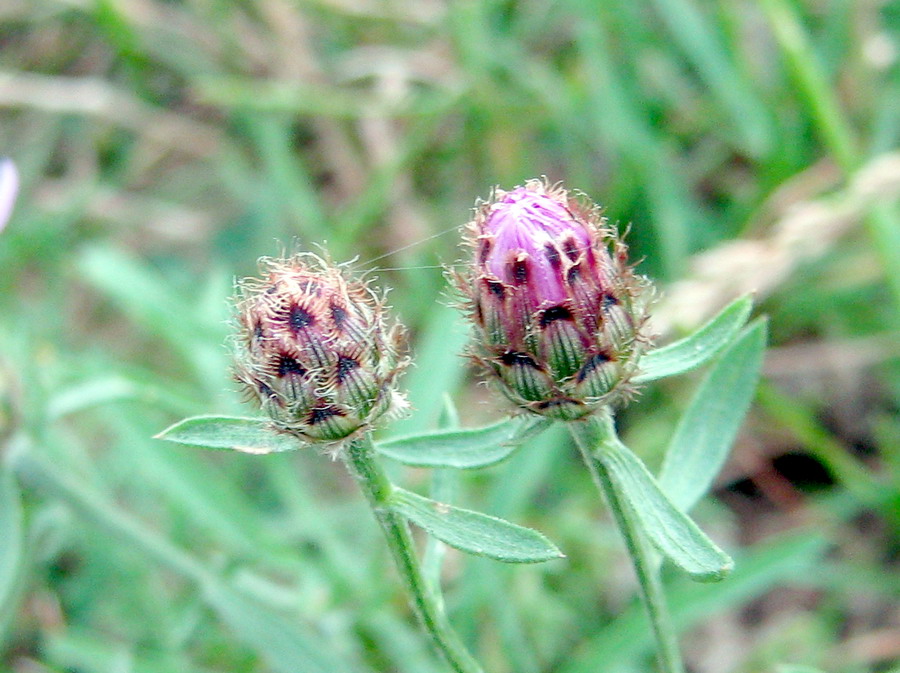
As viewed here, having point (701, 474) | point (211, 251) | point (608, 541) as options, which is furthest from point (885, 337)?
point (211, 251)

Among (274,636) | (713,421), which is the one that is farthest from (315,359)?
(274,636)

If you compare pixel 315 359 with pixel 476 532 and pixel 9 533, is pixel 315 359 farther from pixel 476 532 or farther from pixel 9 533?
pixel 9 533

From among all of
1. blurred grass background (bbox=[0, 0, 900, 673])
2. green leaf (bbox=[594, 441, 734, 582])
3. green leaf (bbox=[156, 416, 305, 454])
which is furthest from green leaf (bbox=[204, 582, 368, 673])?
green leaf (bbox=[594, 441, 734, 582])

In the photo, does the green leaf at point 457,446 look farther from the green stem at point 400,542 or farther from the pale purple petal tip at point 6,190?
the pale purple petal tip at point 6,190

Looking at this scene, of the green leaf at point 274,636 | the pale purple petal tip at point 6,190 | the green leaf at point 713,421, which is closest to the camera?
the green leaf at point 713,421

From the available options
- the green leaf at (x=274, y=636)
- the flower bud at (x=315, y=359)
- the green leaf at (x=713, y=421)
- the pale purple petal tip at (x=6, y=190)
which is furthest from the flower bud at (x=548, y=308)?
the pale purple petal tip at (x=6, y=190)

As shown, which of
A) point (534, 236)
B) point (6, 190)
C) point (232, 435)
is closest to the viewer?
point (534, 236)
